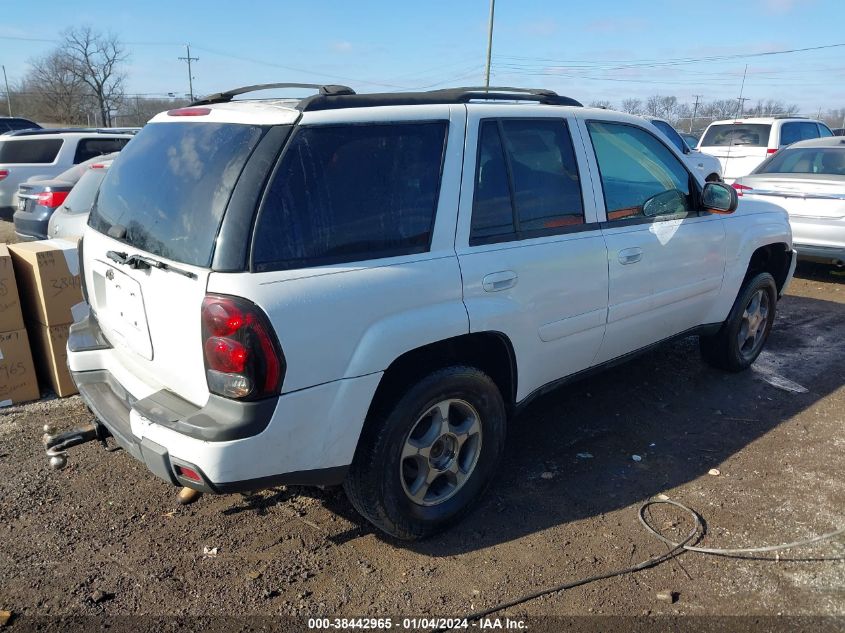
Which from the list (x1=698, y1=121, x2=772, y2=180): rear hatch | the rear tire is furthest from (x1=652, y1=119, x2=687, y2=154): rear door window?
the rear tire

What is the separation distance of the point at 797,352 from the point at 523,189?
151 inches

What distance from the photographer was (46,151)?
11.6m

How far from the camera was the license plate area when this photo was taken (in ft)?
8.79

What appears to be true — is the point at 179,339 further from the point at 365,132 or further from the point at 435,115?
the point at 435,115

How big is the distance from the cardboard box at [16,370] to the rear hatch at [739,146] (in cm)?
1271

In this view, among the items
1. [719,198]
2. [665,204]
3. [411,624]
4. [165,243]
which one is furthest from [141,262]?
[719,198]

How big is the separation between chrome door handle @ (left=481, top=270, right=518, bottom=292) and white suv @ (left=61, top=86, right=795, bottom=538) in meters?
0.01

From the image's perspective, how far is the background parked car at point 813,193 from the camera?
7.43 meters

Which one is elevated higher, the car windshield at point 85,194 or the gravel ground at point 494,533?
the car windshield at point 85,194

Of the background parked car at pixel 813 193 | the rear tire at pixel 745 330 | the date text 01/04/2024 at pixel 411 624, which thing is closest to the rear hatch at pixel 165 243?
the date text 01/04/2024 at pixel 411 624

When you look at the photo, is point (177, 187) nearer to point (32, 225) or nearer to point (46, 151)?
point (32, 225)

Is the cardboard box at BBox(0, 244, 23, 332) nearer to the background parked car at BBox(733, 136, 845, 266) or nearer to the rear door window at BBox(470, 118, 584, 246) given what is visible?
the rear door window at BBox(470, 118, 584, 246)

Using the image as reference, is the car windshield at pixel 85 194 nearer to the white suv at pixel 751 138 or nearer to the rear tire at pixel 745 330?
the rear tire at pixel 745 330

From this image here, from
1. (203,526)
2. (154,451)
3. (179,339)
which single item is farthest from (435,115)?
(203,526)
